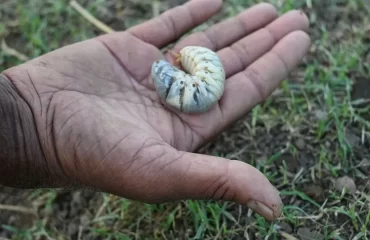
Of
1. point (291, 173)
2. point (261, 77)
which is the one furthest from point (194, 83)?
point (291, 173)

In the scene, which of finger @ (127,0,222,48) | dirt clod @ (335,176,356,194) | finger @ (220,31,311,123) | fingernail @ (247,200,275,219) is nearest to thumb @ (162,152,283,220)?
fingernail @ (247,200,275,219)

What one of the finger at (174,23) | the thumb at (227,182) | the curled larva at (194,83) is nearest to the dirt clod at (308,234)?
the thumb at (227,182)

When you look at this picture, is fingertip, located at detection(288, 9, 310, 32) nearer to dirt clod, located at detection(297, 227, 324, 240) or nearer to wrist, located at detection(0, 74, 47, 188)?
dirt clod, located at detection(297, 227, 324, 240)

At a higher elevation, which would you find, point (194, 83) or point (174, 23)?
point (174, 23)

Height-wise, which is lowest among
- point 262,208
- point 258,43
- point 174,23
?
point 262,208

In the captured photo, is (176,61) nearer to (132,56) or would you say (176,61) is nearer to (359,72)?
(132,56)

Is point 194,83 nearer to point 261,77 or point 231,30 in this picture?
point 261,77

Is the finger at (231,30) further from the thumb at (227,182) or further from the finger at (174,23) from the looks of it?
the thumb at (227,182)
